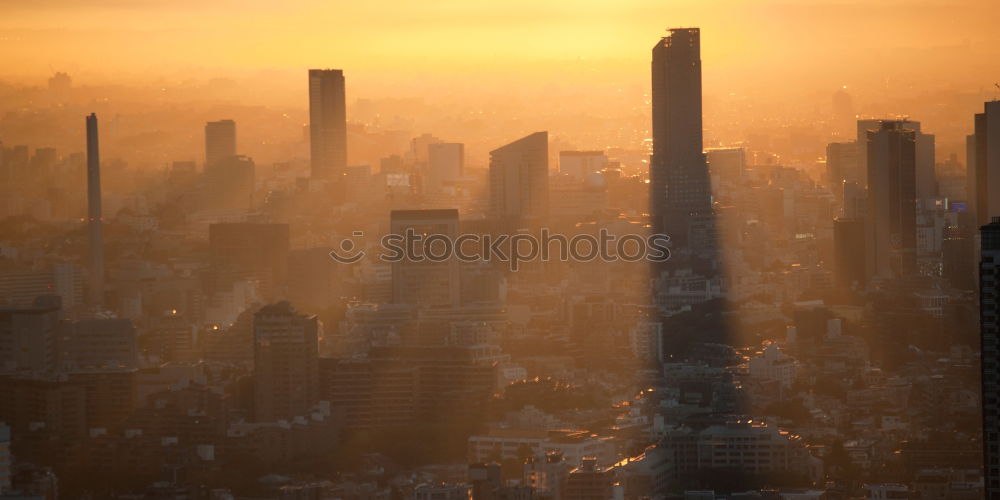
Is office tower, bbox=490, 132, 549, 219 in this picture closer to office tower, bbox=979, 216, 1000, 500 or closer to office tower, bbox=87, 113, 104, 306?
office tower, bbox=87, 113, 104, 306

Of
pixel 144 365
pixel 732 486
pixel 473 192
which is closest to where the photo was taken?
pixel 732 486

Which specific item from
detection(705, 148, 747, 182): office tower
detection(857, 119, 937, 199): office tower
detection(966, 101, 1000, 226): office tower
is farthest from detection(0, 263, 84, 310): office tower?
detection(705, 148, 747, 182): office tower

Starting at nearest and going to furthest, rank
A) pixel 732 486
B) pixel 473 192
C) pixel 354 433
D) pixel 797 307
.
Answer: pixel 732 486 → pixel 354 433 → pixel 797 307 → pixel 473 192

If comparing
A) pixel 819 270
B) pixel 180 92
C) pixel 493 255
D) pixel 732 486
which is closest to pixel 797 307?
pixel 819 270

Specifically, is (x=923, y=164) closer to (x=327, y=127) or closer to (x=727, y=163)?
(x=727, y=163)

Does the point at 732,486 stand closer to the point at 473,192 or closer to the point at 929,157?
the point at 929,157

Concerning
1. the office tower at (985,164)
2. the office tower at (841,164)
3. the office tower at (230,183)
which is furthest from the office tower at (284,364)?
the office tower at (841,164)
